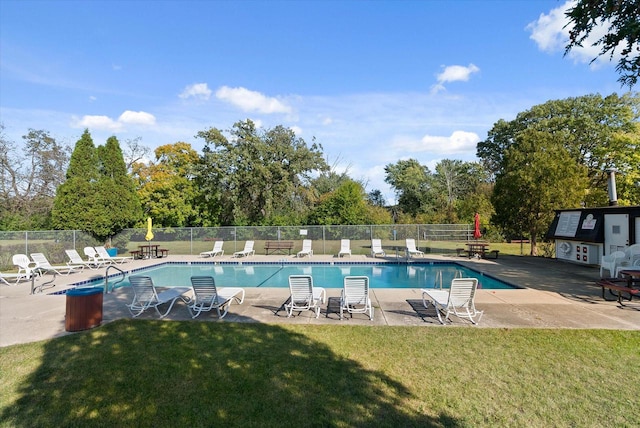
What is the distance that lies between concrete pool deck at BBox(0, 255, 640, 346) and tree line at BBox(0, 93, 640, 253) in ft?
24.6

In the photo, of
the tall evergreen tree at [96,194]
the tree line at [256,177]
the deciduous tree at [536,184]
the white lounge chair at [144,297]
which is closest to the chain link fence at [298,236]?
the tall evergreen tree at [96,194]

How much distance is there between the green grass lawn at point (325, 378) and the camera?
9.98 feet

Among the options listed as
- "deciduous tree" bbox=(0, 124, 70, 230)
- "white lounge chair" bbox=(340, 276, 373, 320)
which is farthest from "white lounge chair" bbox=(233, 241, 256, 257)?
"deciduous tree" bbox=(0, 124, 70, 230)

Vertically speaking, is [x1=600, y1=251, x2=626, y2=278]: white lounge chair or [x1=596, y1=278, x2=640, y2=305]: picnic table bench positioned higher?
[x1=600, y1=251, x2=626, y2=278]: white lounge chair

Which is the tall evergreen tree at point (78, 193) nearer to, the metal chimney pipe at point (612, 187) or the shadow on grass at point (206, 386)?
the shadow on grass at point (206, 386)

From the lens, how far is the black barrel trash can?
5.46m

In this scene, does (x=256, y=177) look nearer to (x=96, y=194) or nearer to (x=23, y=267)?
(x=96, y=194)

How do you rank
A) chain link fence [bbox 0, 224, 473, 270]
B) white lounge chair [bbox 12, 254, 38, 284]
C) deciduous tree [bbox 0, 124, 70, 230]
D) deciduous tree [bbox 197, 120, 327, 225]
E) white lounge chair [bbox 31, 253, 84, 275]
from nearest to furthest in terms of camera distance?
white lounge chair [bbox 12, 254, 38, 284]
white lounge chair [bbox 31, 253, 84, 275]
chain link fence [bbox 0, 224, 473, 270]
deciduous tree [bbox 0, 124, 70, 230]
deciduous tree [bbox 197, 120, 327, 225]

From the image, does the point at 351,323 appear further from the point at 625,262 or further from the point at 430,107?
the point at 430,107

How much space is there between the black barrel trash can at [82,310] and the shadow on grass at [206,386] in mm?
448

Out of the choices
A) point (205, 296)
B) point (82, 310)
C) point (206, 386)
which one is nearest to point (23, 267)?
point (82, 310)

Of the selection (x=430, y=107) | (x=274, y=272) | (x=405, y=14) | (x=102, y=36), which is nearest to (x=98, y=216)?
(x=102, y=36)

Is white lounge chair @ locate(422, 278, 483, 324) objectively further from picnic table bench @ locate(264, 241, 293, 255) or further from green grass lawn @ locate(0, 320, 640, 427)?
picnic table bench @ locate(264, 241, 293, 255)

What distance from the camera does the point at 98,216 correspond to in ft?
→ 52.2
